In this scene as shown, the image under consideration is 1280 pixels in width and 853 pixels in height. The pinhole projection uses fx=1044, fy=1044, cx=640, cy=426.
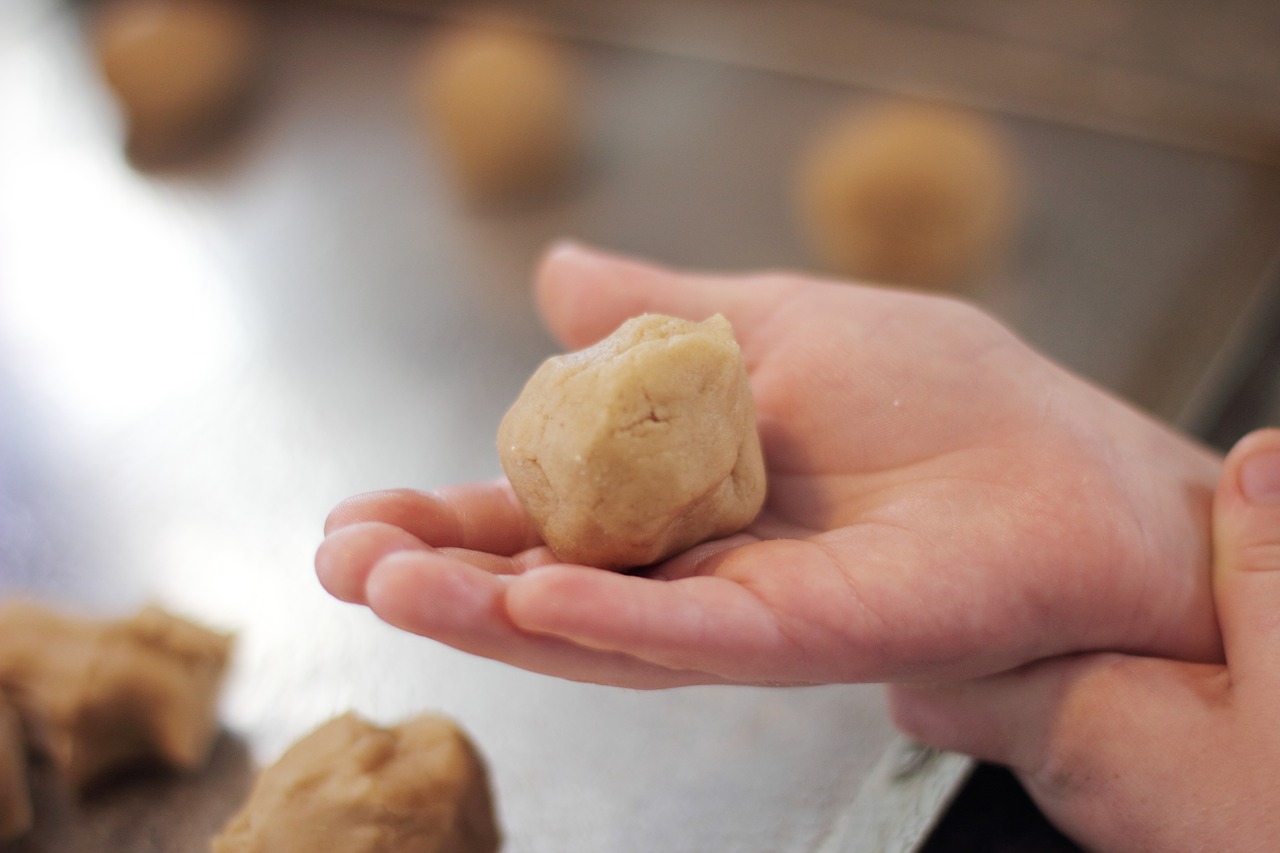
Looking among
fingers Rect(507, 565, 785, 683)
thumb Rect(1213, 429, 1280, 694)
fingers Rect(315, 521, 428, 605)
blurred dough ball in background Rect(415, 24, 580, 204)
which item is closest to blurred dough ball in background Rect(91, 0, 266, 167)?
blurred dough ball in background Rect(415, 24, 580, 204)

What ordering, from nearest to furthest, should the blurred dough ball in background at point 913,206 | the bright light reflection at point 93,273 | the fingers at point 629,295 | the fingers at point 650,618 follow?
the fingers at point 650,618 < the fingers at point 629,295 < the bright light reflection at point 93,273 < the blurred dough ball in background at point 913,206

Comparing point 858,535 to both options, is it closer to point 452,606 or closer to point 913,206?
point 452,606

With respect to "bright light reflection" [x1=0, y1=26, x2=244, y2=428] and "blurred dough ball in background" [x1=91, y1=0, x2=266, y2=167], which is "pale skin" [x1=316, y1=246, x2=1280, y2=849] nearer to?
"bright light reflection" [x1=0, y1=26, x2=244, y2=428]

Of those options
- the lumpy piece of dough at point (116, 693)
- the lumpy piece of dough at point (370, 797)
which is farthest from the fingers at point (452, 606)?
the lumpy piece of dough at point (116, 693)

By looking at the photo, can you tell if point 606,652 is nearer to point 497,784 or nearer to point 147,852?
point 497,784

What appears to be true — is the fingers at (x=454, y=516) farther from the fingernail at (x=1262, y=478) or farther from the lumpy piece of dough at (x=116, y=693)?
the fingernail at (x=1262, y=478)

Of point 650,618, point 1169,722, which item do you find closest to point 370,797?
point 650,618
